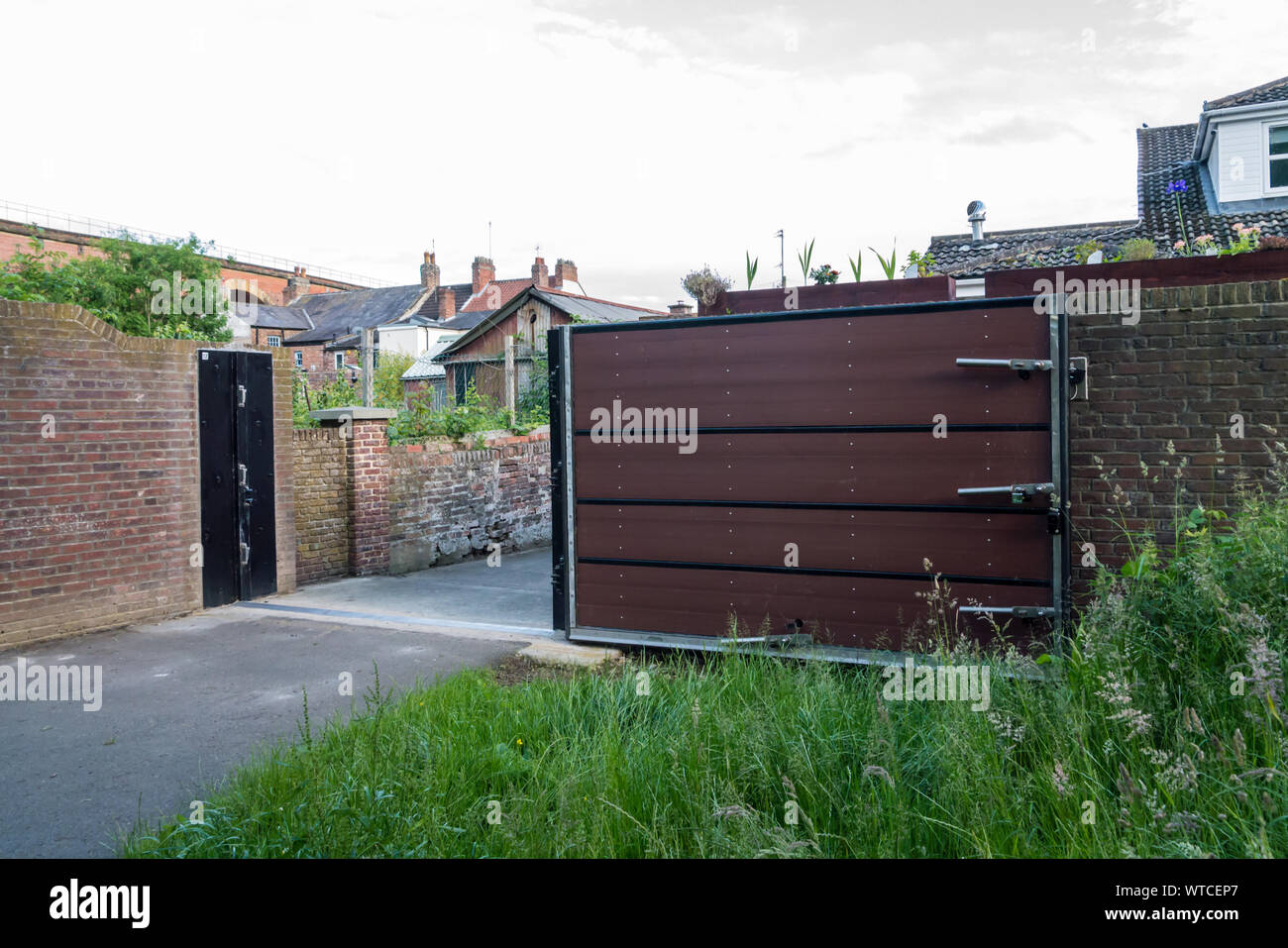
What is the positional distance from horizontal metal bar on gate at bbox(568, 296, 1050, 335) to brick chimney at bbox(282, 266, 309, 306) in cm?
6745

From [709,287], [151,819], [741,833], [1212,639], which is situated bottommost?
[151,819]

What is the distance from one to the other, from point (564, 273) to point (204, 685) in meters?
44.1

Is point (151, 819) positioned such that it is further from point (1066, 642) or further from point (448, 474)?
point (448, 474)

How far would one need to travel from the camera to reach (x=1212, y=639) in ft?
13.0

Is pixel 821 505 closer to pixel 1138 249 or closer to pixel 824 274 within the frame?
pixel 824 274

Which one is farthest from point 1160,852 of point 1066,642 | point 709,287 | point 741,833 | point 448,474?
point 448,474

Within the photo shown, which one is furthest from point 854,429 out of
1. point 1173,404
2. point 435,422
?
point 435,422

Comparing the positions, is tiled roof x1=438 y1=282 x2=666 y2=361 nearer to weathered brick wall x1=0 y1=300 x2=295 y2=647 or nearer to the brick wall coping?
the brick wall coping

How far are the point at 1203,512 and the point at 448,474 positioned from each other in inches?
342

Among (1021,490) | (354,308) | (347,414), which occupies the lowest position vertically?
(1021,490)

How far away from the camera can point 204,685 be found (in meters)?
6.16

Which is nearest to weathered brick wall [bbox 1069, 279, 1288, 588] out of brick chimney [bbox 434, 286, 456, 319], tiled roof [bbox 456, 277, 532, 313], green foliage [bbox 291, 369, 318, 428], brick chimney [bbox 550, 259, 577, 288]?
green foliage [bbox 291, 369, 318, 428]

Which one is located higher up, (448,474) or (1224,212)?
(1224,212)
